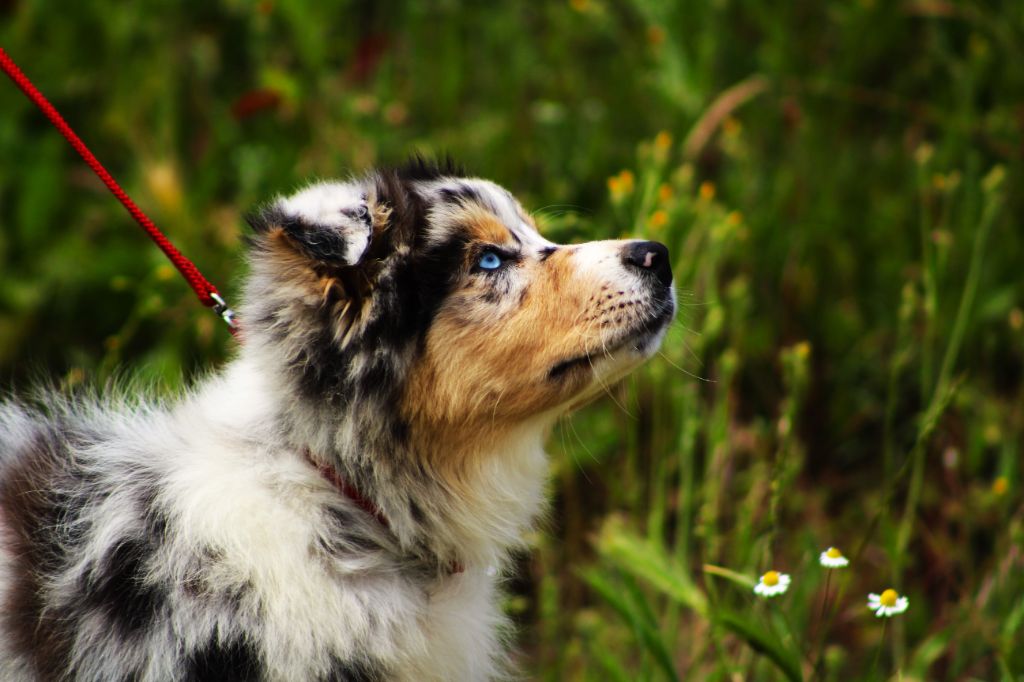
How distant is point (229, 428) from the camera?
270 centimetres

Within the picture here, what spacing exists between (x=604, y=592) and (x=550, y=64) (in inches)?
156

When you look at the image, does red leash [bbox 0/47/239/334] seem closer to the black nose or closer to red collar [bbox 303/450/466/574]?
red collar [bbox 303/450/466/574]

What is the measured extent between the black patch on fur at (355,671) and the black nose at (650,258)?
3.76ft

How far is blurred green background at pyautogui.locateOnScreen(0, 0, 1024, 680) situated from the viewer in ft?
12.2

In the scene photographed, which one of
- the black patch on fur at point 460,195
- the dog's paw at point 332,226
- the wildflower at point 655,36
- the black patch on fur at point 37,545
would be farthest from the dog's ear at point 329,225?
the wildflower at point 655,36

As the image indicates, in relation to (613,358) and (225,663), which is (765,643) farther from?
Result: (225,663)

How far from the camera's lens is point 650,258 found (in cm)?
281

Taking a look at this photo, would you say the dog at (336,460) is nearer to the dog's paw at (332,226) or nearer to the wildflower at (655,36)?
the dog's paw at (332,226)

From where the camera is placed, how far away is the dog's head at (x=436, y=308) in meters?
2.62

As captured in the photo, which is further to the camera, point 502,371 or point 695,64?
point 695,64

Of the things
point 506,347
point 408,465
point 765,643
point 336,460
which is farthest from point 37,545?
point 765,643

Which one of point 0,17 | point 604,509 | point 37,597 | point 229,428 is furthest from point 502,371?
point 0,17

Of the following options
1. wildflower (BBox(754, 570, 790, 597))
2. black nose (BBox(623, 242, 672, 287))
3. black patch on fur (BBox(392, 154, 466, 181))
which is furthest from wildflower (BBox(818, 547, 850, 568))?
black patch on fur (BBox(392, 154, 466, 181))

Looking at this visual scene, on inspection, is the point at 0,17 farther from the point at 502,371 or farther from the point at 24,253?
the point at 502,371
